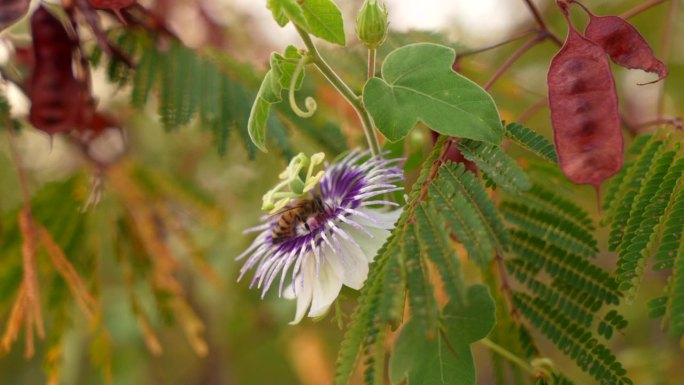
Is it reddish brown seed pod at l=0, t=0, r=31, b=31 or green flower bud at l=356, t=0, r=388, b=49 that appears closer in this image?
green flower bud at l=356, t=0, r=388, b=49

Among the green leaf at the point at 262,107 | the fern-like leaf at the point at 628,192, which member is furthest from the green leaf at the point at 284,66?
the fern-like leaf at the point at 628,192

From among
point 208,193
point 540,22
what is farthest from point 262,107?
point 208,193

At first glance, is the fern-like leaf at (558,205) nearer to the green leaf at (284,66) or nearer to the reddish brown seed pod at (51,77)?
the green leaf at (284,66)

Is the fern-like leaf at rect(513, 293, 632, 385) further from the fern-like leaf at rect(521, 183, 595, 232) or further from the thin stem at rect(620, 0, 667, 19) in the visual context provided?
the thin stem at rect(620, 0, 667, 19)

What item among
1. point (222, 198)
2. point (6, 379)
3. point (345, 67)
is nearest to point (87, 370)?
point (6, 379)

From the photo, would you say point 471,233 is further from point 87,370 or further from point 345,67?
point 87,370

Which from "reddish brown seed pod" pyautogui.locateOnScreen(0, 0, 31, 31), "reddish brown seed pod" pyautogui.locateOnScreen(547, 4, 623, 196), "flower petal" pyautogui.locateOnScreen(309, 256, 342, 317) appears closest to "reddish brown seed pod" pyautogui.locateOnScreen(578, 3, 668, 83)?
"reddish brown seed pod" pyautogui.locateOnScreen(547, 4, 623, 196)
